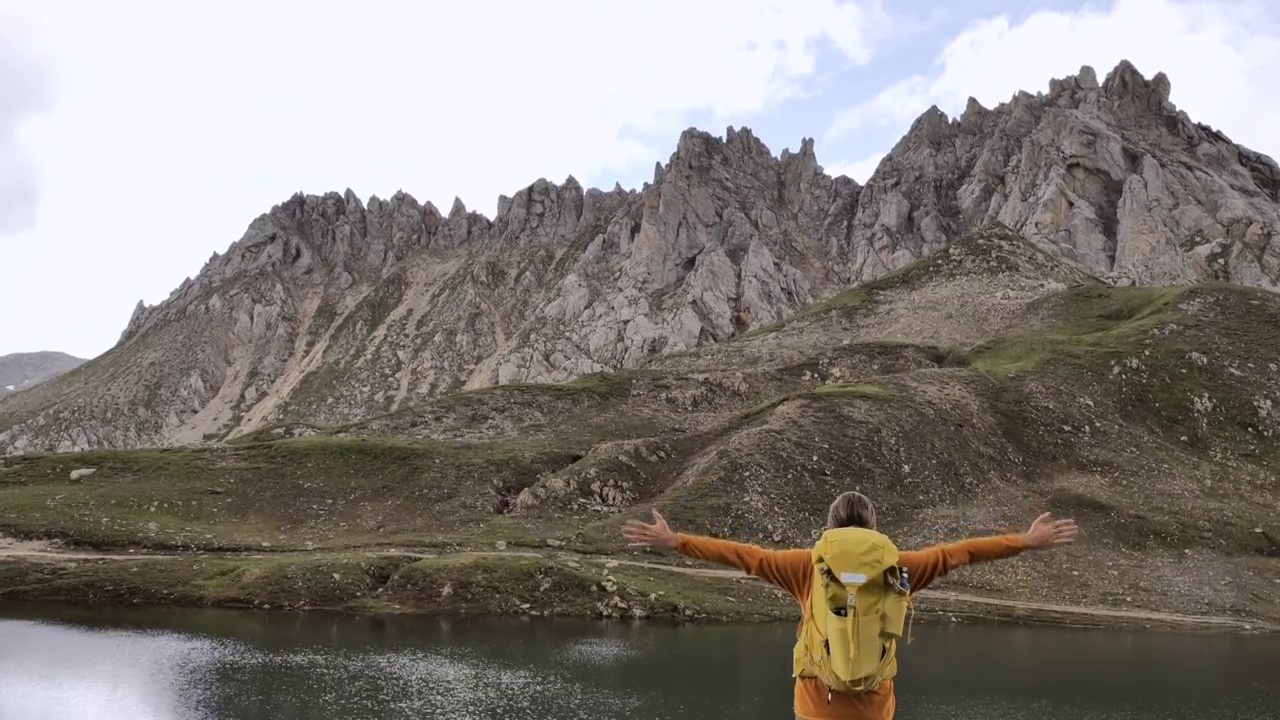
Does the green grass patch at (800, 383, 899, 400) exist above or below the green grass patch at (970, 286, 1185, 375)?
below

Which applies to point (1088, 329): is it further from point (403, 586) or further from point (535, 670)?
point (535, 670)

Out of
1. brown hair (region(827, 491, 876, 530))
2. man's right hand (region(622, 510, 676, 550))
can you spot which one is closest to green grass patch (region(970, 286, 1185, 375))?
man's right hand (region(622, 510, 676, 550))

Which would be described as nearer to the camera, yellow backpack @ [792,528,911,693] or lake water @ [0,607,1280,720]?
yellow backpack @ [792,528,911,693]

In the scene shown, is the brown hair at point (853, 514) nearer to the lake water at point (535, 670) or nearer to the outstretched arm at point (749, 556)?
the outstretched arm at point (749, 556)

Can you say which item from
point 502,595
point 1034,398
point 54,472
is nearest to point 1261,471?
point 1034,398

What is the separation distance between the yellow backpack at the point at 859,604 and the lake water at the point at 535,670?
3195 centimetres

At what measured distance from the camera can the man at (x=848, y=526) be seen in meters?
8.22

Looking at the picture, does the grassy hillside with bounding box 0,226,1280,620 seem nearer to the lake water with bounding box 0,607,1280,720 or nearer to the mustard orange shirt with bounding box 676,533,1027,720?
the lake water with bounding box 0,607,1280,720

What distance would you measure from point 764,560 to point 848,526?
1.05 meters

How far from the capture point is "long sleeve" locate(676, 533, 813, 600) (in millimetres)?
8953

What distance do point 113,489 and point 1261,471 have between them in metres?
114

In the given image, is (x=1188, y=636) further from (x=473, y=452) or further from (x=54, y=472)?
(x=54, y=472)

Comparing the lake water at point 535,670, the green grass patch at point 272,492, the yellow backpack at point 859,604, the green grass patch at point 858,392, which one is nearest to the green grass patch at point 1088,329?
the green grass patch at point 858,392

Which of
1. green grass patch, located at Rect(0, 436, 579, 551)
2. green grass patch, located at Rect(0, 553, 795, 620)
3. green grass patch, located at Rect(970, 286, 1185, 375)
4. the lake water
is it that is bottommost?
the lake water
